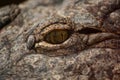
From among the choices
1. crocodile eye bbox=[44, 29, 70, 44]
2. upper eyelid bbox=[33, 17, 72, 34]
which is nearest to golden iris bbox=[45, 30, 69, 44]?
crocodile eye bbox=[44, 29, 70, 44]

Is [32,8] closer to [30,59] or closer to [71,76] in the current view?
[30,59]

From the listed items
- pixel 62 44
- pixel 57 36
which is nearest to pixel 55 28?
pixel 57 36

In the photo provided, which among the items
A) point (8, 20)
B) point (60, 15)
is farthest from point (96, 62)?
point (8, 20)

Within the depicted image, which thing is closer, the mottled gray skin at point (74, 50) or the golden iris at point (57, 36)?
the mottled gray skin at point (74, 50)

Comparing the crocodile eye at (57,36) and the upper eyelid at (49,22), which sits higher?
the upper eyelid at (49,22)

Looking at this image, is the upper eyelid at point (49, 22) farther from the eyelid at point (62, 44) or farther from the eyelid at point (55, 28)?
the eyelid at point (62, 44)

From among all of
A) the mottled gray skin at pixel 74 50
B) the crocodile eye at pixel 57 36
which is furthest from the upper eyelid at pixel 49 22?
the crocodile eye at pixel 57 36

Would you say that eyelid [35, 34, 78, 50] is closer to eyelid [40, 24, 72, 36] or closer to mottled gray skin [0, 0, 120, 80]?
mottled gray skin [0, 0, 120, 80]
